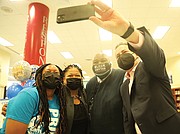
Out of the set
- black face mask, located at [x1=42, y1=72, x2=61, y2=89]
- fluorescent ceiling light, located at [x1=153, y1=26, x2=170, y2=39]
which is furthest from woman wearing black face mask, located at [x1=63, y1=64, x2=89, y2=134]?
fluorescent ceiling light, located at [x1=153, y1=26, x2=170, y2=39]

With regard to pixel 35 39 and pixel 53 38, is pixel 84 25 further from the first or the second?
pixel 35 39

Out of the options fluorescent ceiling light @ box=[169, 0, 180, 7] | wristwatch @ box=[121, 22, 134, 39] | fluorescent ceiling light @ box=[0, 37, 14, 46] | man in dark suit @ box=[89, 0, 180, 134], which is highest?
fluorescent ceiling light @ box=[0, 37, 14, 46]

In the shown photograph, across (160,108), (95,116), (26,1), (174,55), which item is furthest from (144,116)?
(174,55)

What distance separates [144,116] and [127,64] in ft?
1.65

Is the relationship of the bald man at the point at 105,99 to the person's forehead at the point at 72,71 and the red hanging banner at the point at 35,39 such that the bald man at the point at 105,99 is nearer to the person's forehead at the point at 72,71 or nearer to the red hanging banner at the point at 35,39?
the person's forehead at the point at 72,71

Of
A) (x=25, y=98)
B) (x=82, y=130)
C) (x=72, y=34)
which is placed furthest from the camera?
(x=72, y=34)

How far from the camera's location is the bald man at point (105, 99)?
74.0 inches

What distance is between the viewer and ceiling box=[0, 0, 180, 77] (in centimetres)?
464

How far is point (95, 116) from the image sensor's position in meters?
1.94

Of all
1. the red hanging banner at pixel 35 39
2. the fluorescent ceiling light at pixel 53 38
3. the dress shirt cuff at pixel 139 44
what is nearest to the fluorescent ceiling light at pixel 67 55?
the fluorescent ceiling light at pixel 53 38

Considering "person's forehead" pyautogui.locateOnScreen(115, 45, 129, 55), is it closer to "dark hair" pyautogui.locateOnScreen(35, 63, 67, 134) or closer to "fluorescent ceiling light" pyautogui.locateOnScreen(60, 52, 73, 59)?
"dark hair" pyautogui.locateOnScreen(35, 63, 67, 134)

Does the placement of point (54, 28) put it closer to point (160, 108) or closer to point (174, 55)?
point (160, 108)

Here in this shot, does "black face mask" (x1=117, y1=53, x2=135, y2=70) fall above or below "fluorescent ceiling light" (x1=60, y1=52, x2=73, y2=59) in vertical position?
below

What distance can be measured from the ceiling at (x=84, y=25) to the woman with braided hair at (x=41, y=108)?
306cm
